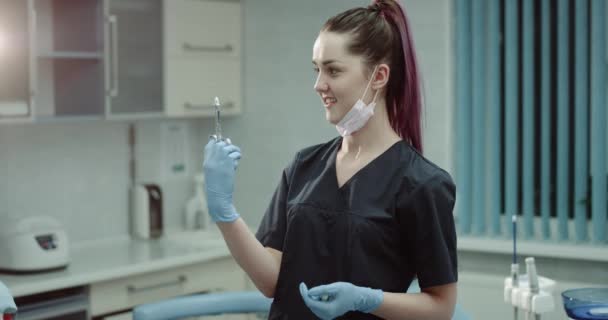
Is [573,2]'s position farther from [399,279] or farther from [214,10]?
[399,279]

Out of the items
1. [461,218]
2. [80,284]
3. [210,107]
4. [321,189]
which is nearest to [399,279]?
[321,189]

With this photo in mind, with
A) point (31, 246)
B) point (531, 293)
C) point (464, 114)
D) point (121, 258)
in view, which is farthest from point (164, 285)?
point (531, 293)

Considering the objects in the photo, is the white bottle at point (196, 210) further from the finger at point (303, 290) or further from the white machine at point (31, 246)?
the finger at point (303, 290)

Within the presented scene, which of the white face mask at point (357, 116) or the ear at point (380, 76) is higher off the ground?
the ear at point (380, 76)

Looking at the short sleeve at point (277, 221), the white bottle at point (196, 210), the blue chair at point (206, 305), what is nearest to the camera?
the short sleeve at point (277, 221)

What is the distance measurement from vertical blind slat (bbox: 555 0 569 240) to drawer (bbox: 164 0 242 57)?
156 centimetres

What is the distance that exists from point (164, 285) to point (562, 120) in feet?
5.87

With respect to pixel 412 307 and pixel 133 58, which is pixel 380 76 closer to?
pixel 412 307

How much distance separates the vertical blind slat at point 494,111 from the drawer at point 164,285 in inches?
46.5

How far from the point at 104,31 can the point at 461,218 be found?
173 centimetres

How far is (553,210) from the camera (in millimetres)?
3912

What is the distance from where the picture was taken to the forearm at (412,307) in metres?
1.85

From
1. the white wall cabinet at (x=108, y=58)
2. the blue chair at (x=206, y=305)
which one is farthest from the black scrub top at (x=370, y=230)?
the white wall cabinet at (x=108, y=58)

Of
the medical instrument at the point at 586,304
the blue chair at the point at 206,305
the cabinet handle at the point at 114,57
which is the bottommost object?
the blue chair at the point at 206,305
